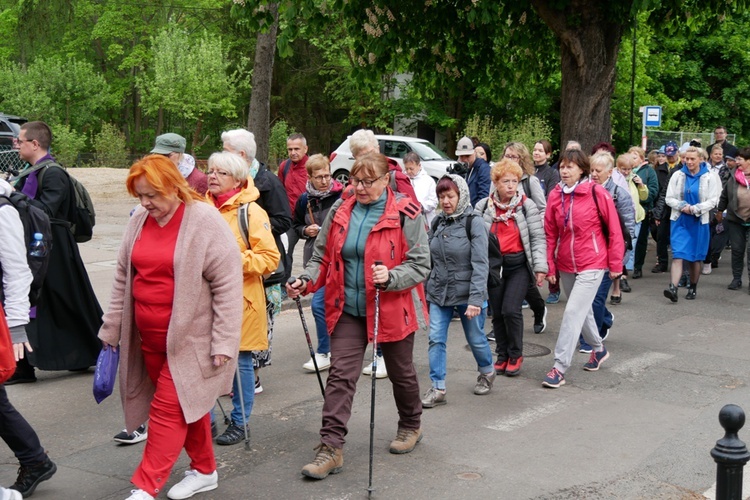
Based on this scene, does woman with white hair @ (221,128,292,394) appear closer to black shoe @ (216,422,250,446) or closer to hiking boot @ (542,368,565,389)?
black shoe @ (216,422,250,446)

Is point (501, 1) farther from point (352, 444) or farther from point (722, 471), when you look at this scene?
point (722, 471)

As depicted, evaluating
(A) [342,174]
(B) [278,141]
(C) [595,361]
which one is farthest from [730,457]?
(B) [278,141]

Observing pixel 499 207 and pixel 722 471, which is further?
pixel 499 207

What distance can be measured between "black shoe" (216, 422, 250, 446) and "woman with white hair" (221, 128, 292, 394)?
0.71 meters

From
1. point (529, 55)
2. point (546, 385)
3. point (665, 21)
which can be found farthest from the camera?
point (529, 55)

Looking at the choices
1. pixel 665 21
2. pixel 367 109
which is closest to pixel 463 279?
pixel 665 21

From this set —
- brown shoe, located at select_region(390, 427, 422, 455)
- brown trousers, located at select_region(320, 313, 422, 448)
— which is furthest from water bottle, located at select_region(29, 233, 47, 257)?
brown shoe, located at select_region(390, 427, 422, 455)

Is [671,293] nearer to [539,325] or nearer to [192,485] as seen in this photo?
[539,325]

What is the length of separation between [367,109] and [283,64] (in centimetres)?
881

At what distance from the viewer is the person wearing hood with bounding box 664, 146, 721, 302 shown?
479 inches

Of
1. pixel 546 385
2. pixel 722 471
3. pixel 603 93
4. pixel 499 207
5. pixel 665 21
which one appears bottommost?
pixel 546 385

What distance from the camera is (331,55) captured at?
37.5 meters

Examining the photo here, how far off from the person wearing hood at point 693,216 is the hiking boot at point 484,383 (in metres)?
5.34

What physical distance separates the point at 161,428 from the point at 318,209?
12.0 ft
